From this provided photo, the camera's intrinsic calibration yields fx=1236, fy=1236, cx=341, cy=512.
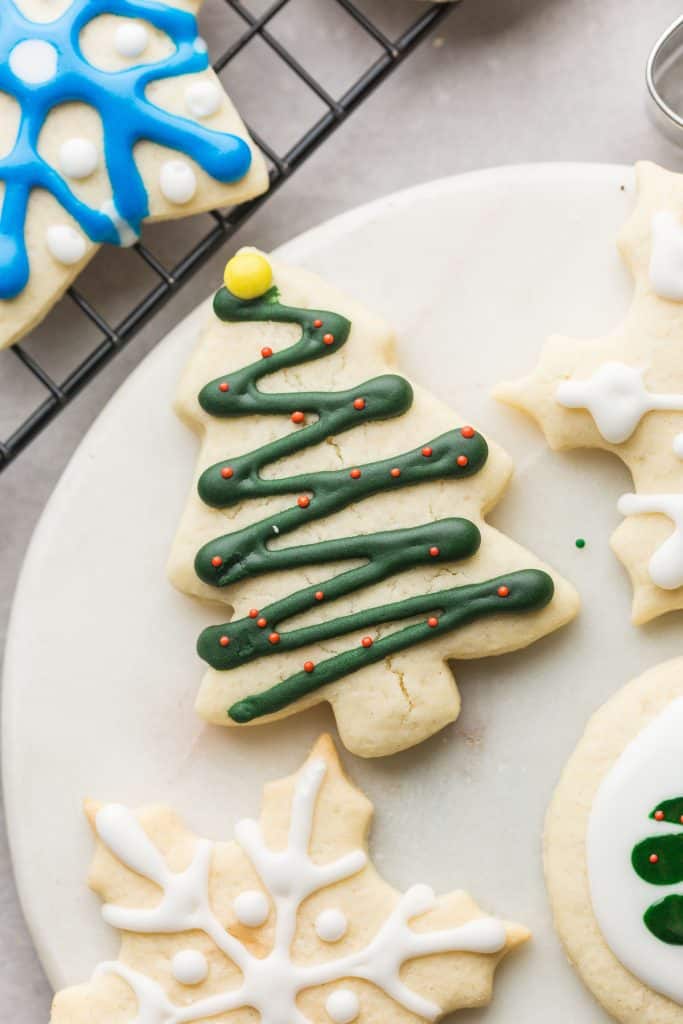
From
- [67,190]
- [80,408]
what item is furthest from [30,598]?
[67,190]

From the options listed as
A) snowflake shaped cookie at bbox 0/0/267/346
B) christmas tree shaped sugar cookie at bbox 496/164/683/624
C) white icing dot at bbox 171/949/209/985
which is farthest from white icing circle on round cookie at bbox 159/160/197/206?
white icing dot at bbox 171/949/209/985

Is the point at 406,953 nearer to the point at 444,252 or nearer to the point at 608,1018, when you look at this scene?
the point at 608,1018

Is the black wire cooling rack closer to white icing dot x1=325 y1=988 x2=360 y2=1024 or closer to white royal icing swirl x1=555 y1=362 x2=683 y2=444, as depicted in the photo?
white royal icing swirl x1=555 y1=362 x2=683 y2=444

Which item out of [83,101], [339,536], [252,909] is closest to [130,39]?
[83,101]

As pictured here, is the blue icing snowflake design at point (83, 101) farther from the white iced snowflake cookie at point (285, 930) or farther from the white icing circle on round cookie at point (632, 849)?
the white icing circle on round cookie at point (632, 849)

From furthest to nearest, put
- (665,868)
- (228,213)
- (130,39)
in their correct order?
1. (228,213)
2. (130,39)
3. (665,868)

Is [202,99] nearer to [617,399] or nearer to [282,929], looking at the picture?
[617,399]
